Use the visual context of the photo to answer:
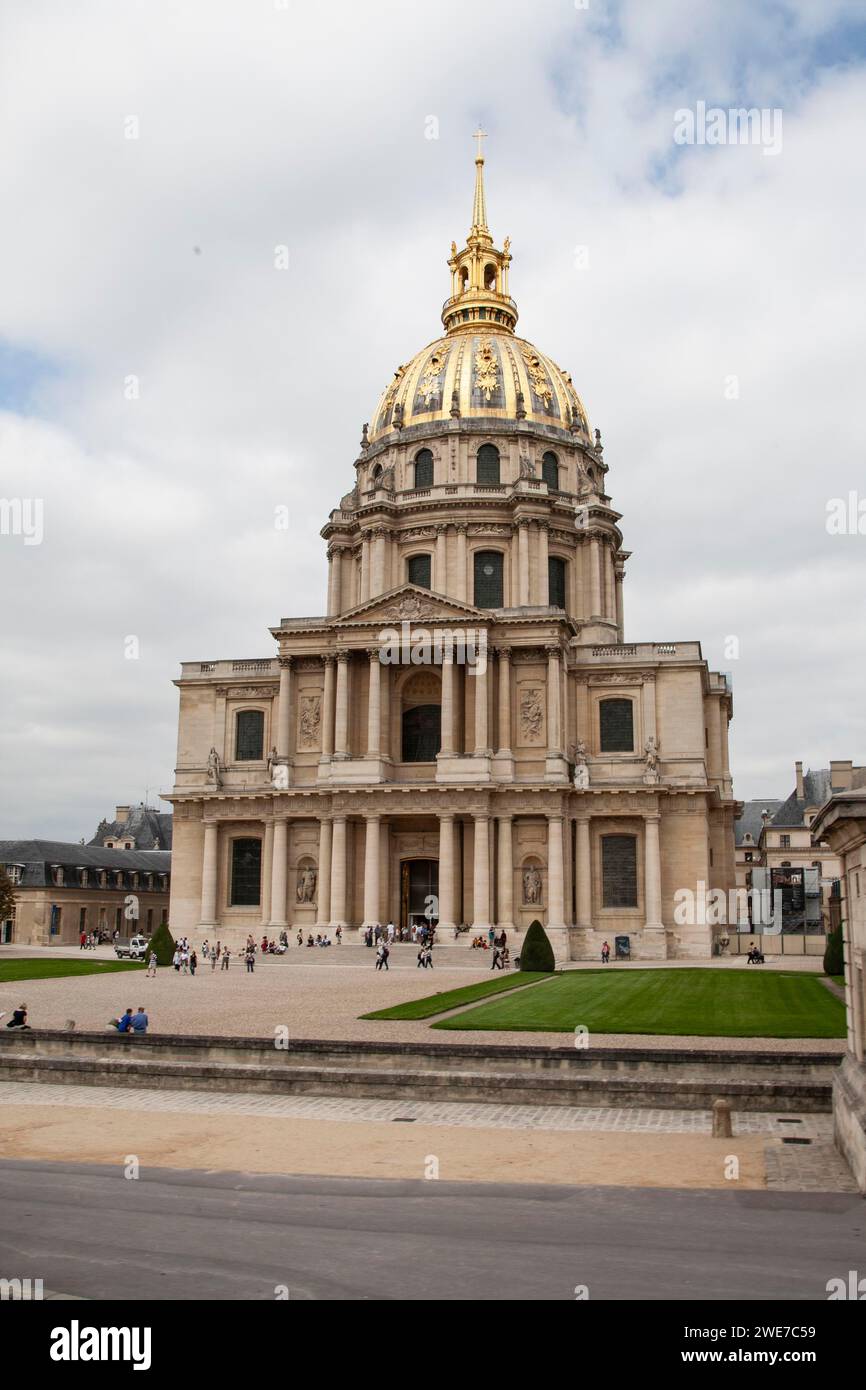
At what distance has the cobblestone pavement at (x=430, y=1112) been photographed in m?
18.5

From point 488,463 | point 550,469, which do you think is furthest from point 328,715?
point 550,469

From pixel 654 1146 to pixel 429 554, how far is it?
6443 centimetres

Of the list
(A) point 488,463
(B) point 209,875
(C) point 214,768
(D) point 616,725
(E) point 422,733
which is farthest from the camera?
(A) point 488,463

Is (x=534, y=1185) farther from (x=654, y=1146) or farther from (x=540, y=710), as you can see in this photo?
(x=540, y=710)

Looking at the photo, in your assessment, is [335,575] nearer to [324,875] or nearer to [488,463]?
[488,463]

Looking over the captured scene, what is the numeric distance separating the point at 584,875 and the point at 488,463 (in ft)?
97.3

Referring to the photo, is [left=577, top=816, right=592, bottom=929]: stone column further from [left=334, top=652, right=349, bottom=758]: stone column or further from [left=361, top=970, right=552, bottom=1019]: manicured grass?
[left=361, top=970, right=552, bottom=1019]: manicured grass


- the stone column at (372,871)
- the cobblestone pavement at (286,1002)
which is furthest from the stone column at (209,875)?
the cobblestone pavement at (286,1002)

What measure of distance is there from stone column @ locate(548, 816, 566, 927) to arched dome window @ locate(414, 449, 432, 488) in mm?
28048

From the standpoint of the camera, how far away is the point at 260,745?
7294 centimetres

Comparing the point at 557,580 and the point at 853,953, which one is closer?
the point at 853,953

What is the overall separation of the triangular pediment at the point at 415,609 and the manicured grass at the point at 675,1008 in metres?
26.4

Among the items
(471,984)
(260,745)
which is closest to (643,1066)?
(471,984)

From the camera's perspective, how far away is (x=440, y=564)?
3078 inches
